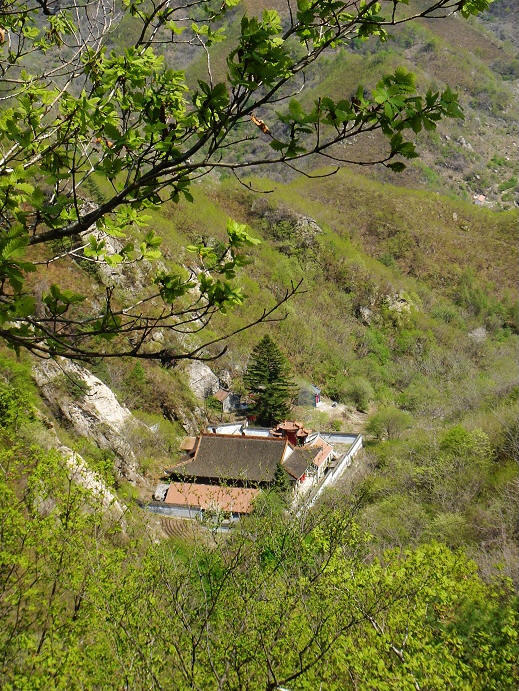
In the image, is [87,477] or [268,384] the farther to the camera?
[268,384]

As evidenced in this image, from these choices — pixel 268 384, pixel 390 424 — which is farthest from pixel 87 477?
pixel 390 424

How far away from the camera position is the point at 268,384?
1224 inches

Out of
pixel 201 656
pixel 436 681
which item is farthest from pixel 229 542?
pixel 436 681

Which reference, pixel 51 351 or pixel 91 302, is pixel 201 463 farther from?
pixel 51 351

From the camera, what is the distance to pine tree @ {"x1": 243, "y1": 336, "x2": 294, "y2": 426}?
31.1 m

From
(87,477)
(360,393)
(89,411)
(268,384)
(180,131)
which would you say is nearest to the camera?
(180,131)

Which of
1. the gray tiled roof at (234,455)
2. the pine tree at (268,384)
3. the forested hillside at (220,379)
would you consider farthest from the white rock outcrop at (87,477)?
the pine tree at (268,384)

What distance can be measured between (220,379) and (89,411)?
13.1 metres

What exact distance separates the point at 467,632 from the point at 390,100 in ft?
23.6

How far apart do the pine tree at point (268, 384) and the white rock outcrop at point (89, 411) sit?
35.5ft

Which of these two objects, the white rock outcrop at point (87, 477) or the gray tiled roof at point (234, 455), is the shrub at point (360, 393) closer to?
the gray tiled roof at point (234, 455)

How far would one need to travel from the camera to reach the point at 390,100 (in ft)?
5.07

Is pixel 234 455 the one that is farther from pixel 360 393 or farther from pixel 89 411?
pixel 360 393

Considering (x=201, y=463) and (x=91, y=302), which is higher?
(x=91, y=302)
